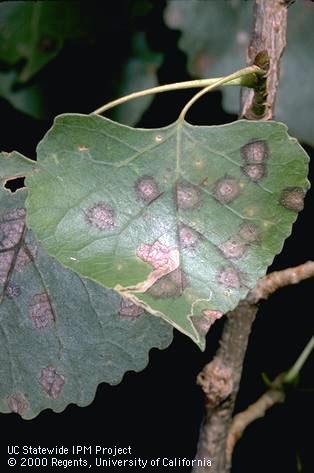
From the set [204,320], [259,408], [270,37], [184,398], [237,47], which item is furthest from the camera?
[184,398]

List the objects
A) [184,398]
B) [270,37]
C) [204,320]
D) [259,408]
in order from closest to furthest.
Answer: [204,320]
[270,37]
[259,408]
[184,398]

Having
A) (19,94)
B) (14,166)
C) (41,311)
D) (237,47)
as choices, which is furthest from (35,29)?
(41,311)

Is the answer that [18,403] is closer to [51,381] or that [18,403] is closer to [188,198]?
[51,381]

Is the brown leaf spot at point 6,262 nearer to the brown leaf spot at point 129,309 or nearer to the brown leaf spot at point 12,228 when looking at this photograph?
the brown leaf spot at point 12,228

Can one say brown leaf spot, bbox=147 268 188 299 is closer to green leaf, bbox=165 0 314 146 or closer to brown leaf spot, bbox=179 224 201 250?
brown leaf spot, bbox=179 224 201 250

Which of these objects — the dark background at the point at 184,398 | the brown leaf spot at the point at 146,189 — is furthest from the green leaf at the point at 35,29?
the brown leaf spot at the point at 146,189

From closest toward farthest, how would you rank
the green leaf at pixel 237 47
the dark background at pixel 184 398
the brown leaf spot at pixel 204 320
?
the brown leaf spot at pixel 204 320, the green leaf at pixel 237 47, the dark background at pixel 184 398

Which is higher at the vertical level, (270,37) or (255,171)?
(270,37)
